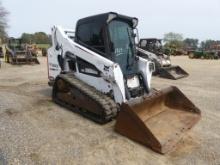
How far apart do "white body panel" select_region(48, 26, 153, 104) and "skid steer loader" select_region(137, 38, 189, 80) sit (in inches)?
284

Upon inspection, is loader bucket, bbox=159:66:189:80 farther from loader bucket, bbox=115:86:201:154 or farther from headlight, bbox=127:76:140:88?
loader bucket, bbox=115:86:201:154

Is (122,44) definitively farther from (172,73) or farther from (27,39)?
(27,39)

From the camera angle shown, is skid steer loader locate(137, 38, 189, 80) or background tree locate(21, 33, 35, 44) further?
background tree locate(21, 33, 35, 44)

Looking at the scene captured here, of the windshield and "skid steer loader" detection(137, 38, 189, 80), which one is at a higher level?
the windshield

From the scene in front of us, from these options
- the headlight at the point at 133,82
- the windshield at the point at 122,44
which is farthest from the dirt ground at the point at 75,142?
the windshield at the point at 122,44

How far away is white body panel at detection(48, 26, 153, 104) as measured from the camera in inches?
217

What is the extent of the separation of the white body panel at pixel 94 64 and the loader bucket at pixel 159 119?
2.01 ft

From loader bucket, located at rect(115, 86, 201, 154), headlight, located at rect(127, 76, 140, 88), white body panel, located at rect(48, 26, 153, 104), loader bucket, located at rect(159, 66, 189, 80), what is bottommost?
loader bucket, located at rect(159, 66, 189, 80)

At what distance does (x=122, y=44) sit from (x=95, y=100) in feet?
5.34

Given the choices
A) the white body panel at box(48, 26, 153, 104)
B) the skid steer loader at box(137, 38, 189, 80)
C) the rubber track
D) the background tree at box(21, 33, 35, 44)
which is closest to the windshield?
the white body panel at box(48, 26, 153, 104)

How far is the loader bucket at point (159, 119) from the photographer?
4504 millimetres

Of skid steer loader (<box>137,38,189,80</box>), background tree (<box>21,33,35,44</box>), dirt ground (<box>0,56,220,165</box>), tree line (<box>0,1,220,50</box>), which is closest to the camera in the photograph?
dirt ground (<box>0,56,220,165</box>)

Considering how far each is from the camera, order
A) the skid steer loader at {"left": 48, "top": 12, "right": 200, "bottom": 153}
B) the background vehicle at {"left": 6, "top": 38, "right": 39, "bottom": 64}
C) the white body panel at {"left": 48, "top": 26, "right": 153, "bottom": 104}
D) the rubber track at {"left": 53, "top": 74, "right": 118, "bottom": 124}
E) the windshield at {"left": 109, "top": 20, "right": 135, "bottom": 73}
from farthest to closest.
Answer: the background vehicle at {"left": 6, "top": 38, "right": 39, "bottom": 64} < the windshield at {"left": 109, "top": 20, "right": 135, "bottom": 73} < the white body panel at {"left": 48, "top": 26, "right": 153, "bottom": 104} < the rubber track at {"left": 53, "top": 74, "right": 118, "bottom": 124} < the skid steer loader at {"left": 48, "top": 12, "right": 200, "bottom": 153}

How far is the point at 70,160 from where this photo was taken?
3.97 m
